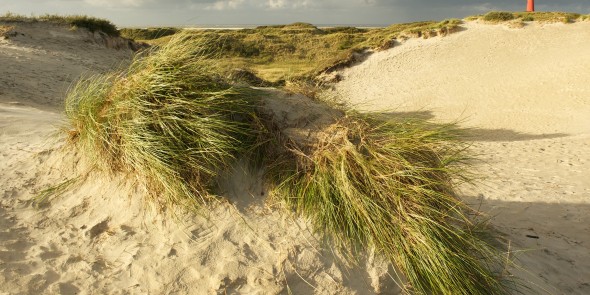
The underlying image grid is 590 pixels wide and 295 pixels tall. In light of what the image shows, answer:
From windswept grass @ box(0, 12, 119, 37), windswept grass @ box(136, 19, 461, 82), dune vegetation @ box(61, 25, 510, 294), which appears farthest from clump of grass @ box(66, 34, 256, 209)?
windswept grass @ box(136, 19, 461, 82)

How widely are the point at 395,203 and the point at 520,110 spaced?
12.8 meters

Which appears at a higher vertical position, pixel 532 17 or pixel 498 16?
pixel 498 16

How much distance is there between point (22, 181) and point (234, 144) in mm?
1711

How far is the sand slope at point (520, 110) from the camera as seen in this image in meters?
4.52

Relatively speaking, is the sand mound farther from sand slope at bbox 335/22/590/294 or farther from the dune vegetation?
sand slope at bbox 335/22/590/294

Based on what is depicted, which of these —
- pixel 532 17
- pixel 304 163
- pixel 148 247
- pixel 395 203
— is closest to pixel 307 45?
pixel 532 17

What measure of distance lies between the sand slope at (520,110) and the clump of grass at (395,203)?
877 millimetres

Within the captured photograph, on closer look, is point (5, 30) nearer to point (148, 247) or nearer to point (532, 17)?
point (148, 247)

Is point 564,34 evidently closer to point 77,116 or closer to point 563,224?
point 563,224

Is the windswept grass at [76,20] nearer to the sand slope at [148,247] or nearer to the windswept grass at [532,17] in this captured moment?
the sand slope at [148,247]

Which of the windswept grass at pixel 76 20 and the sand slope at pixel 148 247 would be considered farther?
the windswept grass at pixel 76 20

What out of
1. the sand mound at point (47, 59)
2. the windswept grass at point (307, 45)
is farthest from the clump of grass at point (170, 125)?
the windswept grass at point (307, 45)

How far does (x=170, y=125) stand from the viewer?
2768 mm

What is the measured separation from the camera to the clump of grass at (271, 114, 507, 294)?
263cm
